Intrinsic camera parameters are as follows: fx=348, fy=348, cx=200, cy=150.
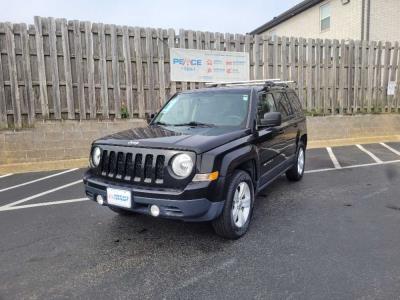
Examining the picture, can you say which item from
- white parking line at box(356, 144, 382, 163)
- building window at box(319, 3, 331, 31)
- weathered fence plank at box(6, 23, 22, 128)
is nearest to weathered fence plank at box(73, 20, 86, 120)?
weathered fence plank at box(6, 23, 22, 128)

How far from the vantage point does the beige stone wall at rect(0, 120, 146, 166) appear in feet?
26.5

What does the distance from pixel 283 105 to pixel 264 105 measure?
98 centimetres

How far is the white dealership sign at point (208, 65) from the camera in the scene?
9641 millimetres

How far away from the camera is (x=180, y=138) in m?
3.68

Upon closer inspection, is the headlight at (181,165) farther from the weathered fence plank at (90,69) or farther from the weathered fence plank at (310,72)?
the weathered fence plank at (310,72)

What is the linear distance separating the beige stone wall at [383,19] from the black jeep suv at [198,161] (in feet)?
40.9

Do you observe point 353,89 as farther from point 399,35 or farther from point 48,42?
point 48,42

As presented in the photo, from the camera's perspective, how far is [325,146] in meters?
10.7

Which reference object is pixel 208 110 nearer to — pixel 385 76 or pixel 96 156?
pixel 96 156

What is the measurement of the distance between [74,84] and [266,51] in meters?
5.73

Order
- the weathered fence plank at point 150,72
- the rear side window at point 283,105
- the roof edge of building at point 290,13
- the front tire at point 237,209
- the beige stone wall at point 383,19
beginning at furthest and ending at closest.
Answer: the roof edge of building at point 290,13 → the beige stone wall at point 383,19 → the weathered fence plank at point 150,72 → the rear side window at point 283,105 → the front tire at point 237,209

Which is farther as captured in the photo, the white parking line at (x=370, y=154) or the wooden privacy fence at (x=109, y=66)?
the white parking line at (x=370, y=154)

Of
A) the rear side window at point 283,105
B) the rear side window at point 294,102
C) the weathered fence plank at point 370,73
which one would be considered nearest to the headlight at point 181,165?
the rear side window at point 283,105

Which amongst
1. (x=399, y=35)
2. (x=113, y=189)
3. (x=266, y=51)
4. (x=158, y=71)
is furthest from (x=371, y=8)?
(x=113, y=189)
